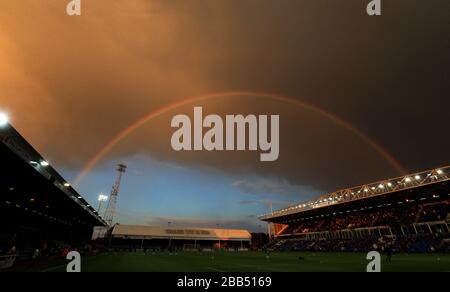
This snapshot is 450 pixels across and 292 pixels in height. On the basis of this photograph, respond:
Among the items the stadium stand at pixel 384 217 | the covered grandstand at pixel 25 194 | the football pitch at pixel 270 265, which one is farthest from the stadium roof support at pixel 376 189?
the covered grandstand at pixel 25 194

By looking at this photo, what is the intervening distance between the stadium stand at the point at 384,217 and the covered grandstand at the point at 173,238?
120 ft

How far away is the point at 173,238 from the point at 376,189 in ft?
268

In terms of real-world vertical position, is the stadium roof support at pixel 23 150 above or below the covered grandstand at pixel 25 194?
above

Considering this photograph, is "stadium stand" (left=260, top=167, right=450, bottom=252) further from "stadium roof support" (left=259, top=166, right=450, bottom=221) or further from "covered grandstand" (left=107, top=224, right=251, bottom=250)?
"covered grandstand" (left=107, top=224, right=251, bottom=250)

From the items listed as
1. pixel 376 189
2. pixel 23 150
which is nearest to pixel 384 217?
pixel 376 189

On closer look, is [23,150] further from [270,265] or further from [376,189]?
[376,189]

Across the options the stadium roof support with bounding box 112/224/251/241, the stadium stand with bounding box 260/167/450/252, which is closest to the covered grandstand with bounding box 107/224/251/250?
the stadium roof support with bounding box 112/224/251/241

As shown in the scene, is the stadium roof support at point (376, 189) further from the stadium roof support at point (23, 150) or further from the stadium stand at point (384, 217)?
the stadium roof support at point (23, 150)

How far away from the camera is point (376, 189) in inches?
A: 2645

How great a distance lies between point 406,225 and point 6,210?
86024 mm

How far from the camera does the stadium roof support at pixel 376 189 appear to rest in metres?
55.1
